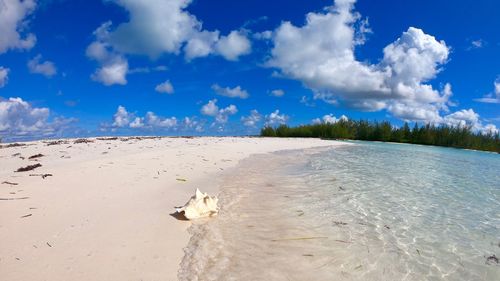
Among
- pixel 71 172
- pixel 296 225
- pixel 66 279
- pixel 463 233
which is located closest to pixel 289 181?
pixel 296 225

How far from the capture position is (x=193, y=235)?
10.4ft

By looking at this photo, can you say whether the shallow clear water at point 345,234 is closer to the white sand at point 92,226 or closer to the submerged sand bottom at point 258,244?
the submerged sand bottom at point 258,244

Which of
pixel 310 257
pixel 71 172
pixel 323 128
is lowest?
pixel 310 257

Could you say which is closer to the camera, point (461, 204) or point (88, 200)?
point (88, 200)

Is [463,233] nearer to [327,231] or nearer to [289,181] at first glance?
[327,231]

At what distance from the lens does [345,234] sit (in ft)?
11.3

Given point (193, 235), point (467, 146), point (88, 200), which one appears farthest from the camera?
point (467, 146)

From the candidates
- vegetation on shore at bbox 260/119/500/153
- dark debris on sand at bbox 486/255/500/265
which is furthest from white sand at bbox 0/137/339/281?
vegetation on shore at bbox 260/119/500/153

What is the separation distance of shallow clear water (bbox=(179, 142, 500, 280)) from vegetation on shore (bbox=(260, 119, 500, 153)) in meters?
25.5

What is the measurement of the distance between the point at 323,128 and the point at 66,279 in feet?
101

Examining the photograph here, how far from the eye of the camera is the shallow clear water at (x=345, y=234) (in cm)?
261

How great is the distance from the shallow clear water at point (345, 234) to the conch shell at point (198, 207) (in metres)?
0.16

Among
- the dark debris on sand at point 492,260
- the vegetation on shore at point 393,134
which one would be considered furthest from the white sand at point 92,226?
the vegetation on shore at point 393,134

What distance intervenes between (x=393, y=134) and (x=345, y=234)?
31224 mm
